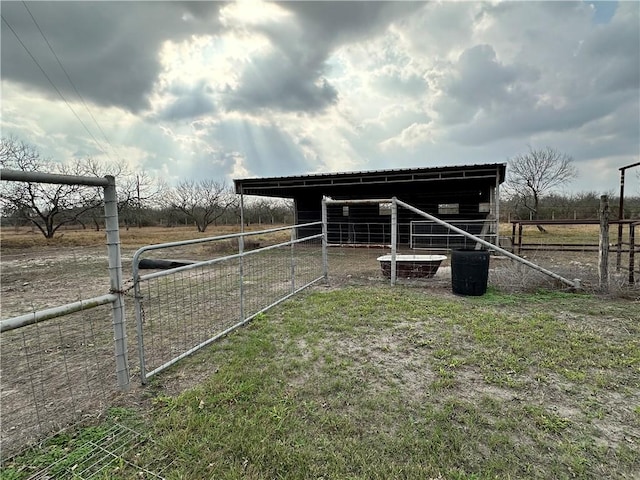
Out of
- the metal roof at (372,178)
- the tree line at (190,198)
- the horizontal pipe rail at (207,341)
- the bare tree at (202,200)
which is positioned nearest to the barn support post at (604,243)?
the metal roof at (372,178)

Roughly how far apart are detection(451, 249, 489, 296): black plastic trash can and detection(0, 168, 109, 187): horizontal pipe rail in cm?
519

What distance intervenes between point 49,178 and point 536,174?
29.6 meters

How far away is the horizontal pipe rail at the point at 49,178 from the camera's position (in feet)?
5.63

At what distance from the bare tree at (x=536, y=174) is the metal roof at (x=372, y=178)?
54.9ft

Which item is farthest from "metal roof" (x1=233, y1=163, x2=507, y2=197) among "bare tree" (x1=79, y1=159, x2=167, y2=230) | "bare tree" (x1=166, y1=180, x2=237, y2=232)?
"bare tree" (x1=166, y1=180, x2=237, y2=232)

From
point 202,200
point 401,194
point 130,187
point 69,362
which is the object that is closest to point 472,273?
point 69,362

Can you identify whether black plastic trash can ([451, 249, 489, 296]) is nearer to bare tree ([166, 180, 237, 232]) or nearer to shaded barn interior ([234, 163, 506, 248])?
shaded barn interior ([234, 163, 506, 248])

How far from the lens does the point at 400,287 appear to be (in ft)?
19.7

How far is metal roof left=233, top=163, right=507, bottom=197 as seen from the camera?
1001 centimetres

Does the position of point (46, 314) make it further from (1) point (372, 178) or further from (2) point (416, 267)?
(1) point (372, 178)

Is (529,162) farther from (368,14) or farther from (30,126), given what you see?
(30,126)

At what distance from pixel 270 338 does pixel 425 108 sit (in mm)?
11268

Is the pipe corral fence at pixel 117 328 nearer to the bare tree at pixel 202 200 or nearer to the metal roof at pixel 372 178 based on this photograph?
the metal roof at pixel 372 178

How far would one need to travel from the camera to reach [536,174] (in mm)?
24188
